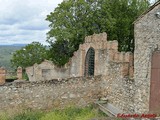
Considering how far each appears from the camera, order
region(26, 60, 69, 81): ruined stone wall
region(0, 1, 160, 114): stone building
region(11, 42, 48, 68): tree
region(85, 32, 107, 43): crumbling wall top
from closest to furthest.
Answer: region(0, 1, 160, 114): stone building → region(85, 32, 107, 43): crumbling wall top → region(26, 60, 69, 81): ruined stone wall → region(11, 42, 48, 68): tree

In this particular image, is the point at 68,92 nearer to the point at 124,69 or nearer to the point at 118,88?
the point at 118,88

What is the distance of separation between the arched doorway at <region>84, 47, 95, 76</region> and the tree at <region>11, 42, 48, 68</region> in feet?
76.6

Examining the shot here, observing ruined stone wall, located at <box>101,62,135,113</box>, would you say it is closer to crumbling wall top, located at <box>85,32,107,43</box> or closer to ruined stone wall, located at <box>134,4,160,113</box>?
ruined stone wall, located at <box>134,4,160,113</box>

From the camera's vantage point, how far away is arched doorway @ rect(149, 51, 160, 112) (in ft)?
43.9

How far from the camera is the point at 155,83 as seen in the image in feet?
44.1

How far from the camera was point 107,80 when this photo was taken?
16.9 m

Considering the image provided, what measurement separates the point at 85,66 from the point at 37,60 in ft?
73.6

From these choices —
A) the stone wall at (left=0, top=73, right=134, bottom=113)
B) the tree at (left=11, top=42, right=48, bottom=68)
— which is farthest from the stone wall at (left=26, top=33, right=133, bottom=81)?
the tree at (left=11, top=42, right=48, bottom=68)

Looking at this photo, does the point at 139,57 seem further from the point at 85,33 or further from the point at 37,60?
the point at 37,60

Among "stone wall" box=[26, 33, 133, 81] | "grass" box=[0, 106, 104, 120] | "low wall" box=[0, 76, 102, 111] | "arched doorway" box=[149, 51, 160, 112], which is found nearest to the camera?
"arched doorway" box=[149, 51, 160, 112]

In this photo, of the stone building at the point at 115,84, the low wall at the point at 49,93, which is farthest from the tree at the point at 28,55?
the low wall at the point at 49,93

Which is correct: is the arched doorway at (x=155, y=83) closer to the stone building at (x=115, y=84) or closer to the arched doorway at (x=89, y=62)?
the stone building at (x=115, y=84)

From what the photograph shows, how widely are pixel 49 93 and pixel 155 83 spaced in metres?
5.19

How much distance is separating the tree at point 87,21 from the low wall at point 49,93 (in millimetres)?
12602
